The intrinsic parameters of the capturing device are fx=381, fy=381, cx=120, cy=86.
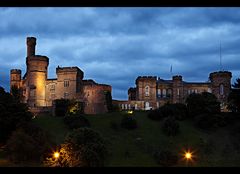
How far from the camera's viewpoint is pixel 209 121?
5878cm

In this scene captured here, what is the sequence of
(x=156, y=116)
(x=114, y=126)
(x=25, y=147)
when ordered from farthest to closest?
(x=156, y=116), (x=114, y=126), (x=25, y=147)

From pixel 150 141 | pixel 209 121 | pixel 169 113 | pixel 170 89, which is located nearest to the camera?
pixel 150 141

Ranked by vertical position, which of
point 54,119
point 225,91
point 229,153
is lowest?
point 229,153

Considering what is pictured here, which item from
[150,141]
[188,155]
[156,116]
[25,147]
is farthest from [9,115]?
[156,116]

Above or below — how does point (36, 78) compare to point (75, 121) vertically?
above

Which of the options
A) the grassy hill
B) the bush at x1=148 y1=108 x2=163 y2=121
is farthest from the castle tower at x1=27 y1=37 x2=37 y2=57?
the bush at x1=148 y1=108 x2=163 y2=121

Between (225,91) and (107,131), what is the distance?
37.3m

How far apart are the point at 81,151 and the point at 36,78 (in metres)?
53.2

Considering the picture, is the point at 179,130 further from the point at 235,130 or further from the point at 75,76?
the point at 75,76

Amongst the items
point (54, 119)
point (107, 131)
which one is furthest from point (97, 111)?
point (107, 131)

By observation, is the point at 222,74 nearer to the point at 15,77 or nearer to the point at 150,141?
the point at 150,141

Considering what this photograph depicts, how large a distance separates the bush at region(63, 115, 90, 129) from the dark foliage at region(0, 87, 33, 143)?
6.80 metres

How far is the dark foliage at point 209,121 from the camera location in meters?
58.8

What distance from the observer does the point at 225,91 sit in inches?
3275
